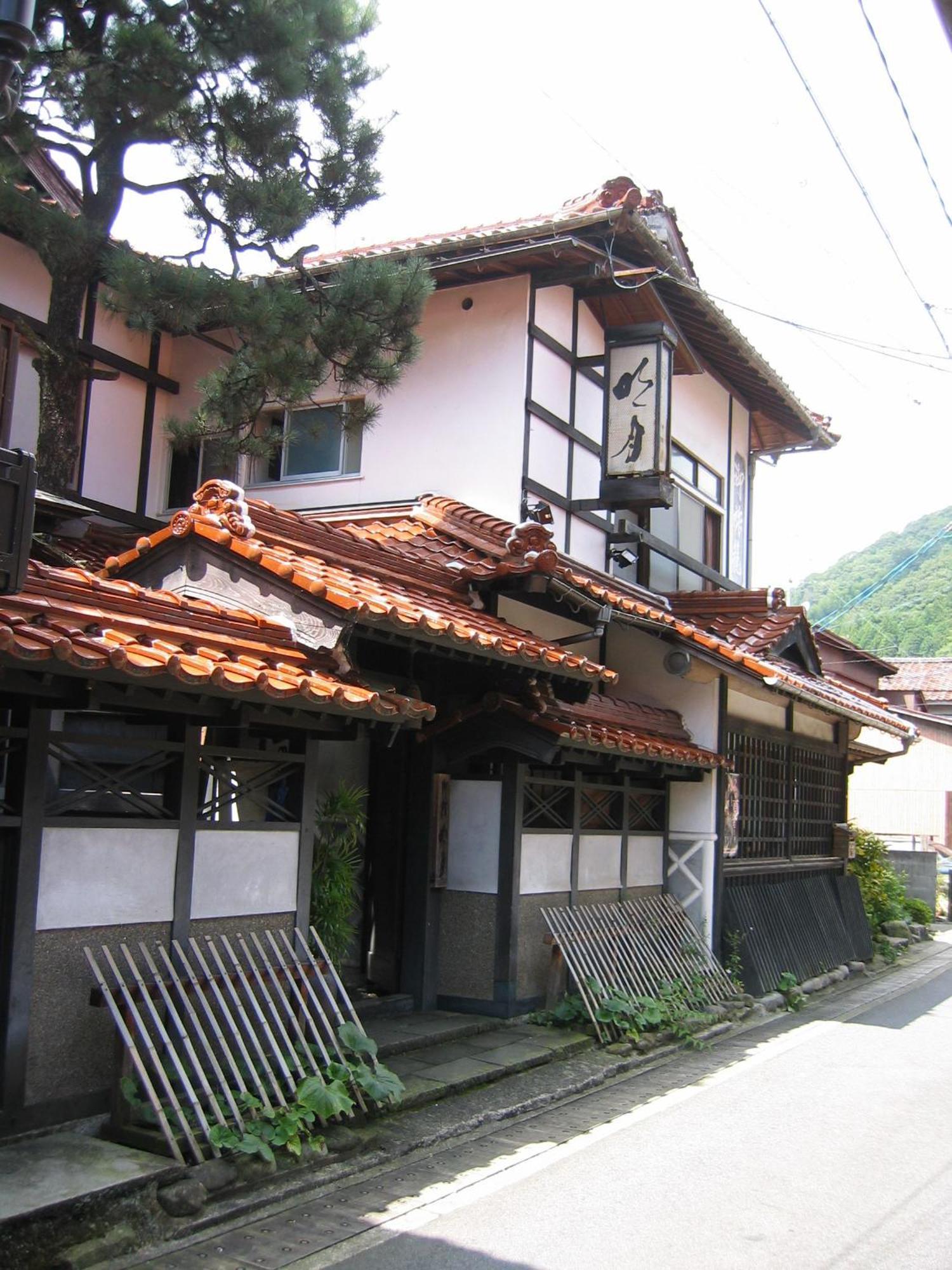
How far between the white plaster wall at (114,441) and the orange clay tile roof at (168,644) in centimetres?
604

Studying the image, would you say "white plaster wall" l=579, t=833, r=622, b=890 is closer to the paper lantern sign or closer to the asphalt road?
the asphalt road

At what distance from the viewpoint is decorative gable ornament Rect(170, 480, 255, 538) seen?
9.45 meters

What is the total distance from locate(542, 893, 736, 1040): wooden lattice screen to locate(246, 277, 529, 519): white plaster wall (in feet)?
15.2

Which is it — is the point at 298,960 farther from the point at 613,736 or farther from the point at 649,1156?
the point at 613,736

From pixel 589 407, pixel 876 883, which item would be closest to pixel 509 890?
pixel 589 407

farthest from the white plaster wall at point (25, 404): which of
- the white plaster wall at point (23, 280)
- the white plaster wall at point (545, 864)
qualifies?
the white plaster wall at point (545, 864)

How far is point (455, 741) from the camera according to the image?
11148 millimetres

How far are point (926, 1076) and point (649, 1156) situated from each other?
162 inches

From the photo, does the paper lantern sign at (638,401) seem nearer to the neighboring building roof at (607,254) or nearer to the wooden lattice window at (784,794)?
the neighboring building roof at (607,254)

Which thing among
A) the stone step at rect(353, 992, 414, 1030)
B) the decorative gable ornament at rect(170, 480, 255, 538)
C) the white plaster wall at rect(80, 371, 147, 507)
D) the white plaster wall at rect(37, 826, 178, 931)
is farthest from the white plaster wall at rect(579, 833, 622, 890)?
the white plaster wall at rect(80, 371, 147, 507)

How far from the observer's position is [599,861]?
42.5 ft

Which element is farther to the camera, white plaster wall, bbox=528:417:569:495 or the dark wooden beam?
white plaster wall, bbox=528:417:569:495

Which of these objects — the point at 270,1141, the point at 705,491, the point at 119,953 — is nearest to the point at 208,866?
the point at 119,953

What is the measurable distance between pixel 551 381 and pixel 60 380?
18.7 feet
